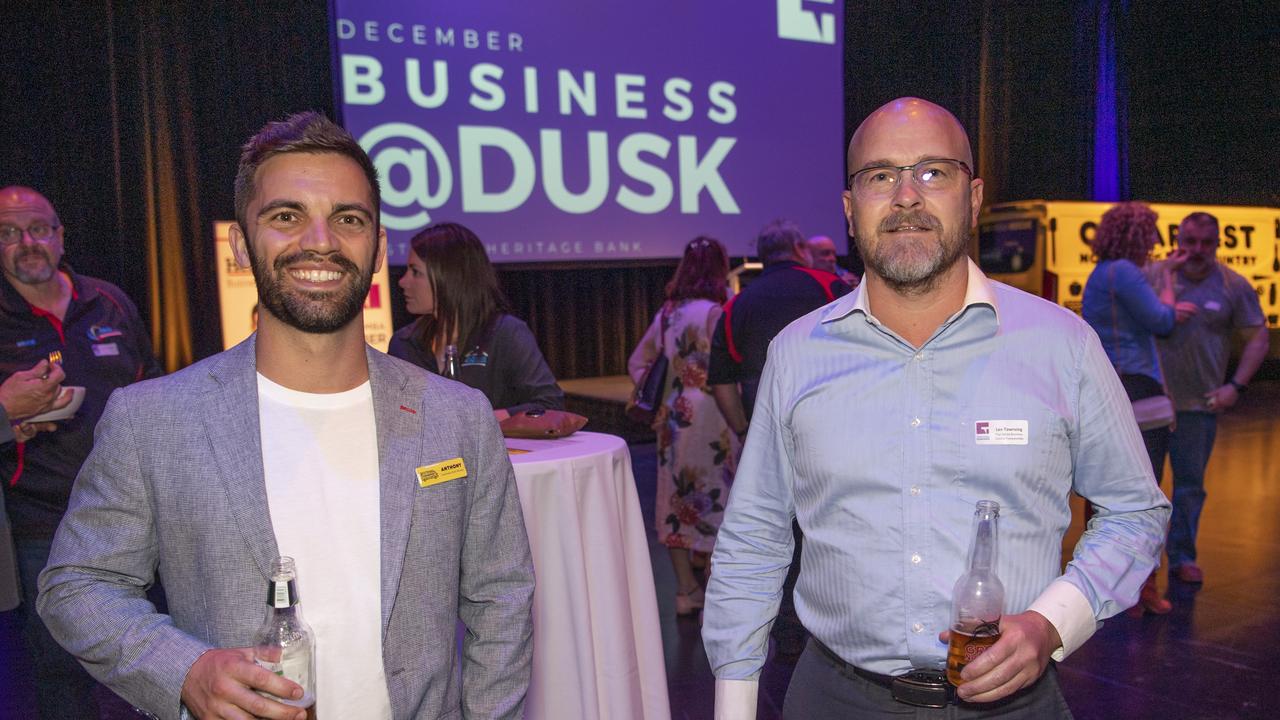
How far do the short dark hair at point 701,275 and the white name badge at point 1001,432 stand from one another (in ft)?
9.38

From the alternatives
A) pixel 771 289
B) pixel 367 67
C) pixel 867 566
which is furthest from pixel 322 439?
pixel 367 67

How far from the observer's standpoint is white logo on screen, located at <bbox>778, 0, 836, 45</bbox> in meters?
9.34

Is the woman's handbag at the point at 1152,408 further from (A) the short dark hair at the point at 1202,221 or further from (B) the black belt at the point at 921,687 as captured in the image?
(B) the black belt at the point at 921,687

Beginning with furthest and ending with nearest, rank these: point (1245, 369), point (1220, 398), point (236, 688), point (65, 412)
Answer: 1. point (1245, 369)
2. point (1220, 398)
3. point (65, 412)
4. point (236, 688)

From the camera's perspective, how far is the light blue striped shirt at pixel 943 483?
4.62 feet

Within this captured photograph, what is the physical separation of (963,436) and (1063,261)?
1026cm

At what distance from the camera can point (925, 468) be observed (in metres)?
1.45

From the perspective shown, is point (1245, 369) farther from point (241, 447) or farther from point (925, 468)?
point (241, 447)

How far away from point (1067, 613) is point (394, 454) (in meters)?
1.02

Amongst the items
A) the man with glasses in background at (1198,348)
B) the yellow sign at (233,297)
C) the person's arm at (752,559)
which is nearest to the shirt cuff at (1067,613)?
the person's arm at (752,559)

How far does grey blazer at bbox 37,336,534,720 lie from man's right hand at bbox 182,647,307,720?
0.13ft

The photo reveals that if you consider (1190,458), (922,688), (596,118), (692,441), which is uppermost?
(596,118)

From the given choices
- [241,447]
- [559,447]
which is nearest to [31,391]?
[559,447]

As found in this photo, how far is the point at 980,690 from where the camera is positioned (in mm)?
1221
